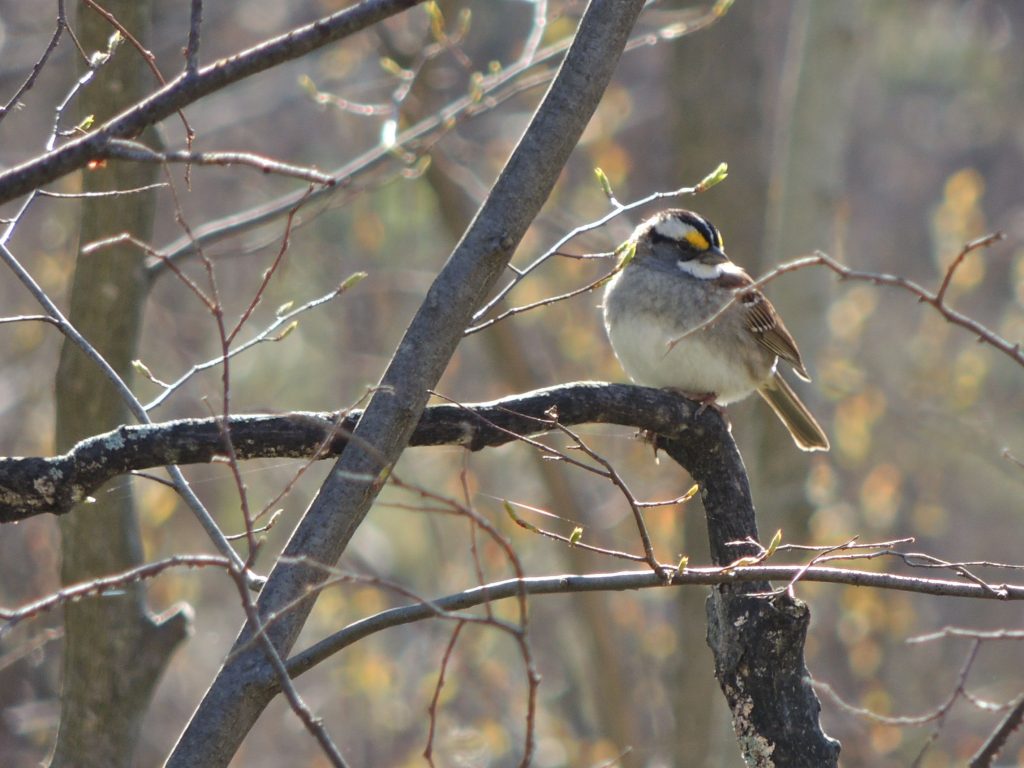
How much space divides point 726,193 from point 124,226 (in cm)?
368

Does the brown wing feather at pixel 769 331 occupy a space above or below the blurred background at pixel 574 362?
below

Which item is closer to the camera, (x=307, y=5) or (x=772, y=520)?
(x=772, y=520)

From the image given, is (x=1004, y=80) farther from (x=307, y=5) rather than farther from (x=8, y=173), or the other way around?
(x=8, y=173)

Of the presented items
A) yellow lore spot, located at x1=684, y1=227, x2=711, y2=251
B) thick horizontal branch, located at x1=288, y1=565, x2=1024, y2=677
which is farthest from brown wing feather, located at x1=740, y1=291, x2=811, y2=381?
thick horizontal branch, located at x1=288, y1=565, x2=1024, y2=677

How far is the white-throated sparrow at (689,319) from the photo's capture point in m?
4.28

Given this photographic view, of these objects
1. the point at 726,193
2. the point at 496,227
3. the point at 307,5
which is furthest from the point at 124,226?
the point at 307,5

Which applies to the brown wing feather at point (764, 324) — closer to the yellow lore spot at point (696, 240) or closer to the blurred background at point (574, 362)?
the yellow lore spot at point (696, 240)

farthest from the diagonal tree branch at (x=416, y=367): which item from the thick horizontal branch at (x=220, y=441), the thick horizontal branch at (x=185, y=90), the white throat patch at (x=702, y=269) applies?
the white throat patch at (x=702, y=269)

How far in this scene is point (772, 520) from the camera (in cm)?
649

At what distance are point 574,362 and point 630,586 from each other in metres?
6.42

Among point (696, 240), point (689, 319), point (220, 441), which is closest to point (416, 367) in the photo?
point (220, 441)

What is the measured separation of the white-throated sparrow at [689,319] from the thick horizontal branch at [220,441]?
Answer: 5.44 ft

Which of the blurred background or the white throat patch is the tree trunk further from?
the white throat patch

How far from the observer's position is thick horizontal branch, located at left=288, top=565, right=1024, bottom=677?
2107 mm
